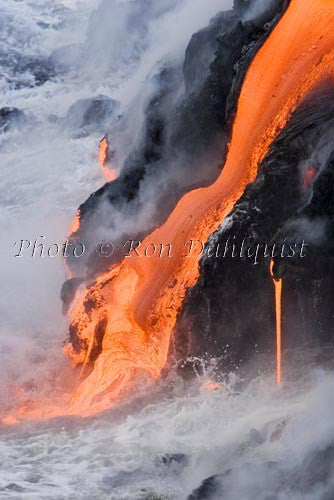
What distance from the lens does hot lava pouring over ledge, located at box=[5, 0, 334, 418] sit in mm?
6418

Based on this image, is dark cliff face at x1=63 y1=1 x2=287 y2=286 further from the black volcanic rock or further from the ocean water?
the black volcanic rock

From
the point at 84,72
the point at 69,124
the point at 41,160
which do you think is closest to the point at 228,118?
Answer: the point at 41,160

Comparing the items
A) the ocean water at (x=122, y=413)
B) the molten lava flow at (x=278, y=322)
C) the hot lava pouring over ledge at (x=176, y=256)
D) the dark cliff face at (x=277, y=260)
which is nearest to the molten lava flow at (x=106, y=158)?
the ocean water at (x=122, y=413)

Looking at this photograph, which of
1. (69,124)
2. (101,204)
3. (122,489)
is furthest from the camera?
(69,124)

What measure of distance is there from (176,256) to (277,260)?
117cm

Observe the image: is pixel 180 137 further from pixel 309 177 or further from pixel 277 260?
pixel 277 260

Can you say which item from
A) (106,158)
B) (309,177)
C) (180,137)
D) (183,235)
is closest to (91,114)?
(106,158)

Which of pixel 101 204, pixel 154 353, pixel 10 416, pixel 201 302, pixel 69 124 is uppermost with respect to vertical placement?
pixel 69 124

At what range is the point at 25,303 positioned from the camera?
9719mm

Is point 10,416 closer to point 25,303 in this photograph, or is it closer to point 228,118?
point 25,303

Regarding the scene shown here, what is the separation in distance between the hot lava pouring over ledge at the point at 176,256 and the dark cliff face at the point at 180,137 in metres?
0.21

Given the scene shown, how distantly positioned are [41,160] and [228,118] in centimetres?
754

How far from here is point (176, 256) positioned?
7.07 meters

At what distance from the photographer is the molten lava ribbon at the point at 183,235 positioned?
6414mm
